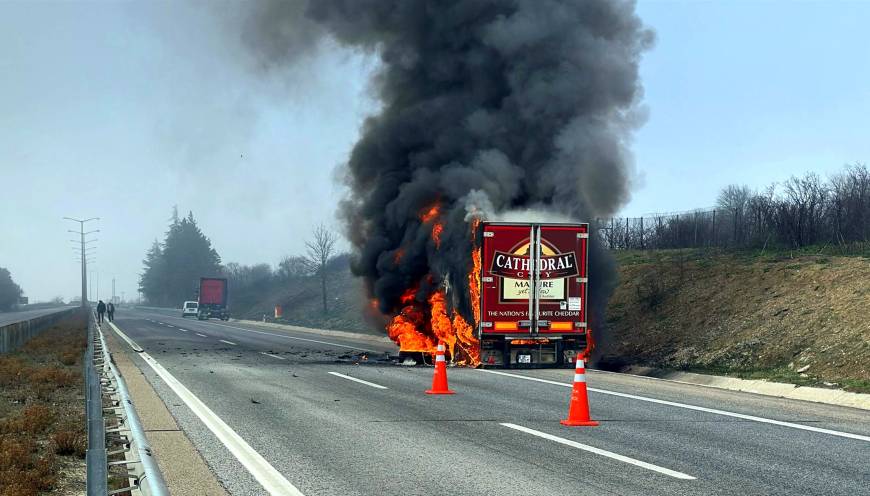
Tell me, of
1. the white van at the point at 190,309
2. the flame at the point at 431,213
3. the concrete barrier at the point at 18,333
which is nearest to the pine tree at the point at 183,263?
the white van at the point at 190,309

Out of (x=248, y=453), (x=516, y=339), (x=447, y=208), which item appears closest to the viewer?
(x=248, y=453)

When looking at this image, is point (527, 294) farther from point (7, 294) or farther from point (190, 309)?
point (7, 294)

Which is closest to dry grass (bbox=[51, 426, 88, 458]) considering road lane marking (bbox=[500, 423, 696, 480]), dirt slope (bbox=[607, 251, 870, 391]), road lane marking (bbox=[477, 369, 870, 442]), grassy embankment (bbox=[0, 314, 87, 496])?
grassy embankment (bbox=[0, 314, 87, 496])

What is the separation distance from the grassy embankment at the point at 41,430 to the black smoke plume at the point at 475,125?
9.26 m

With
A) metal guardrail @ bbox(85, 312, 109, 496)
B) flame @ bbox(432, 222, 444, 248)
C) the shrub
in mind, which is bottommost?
the shrub

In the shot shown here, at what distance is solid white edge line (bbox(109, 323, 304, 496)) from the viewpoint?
283 inches

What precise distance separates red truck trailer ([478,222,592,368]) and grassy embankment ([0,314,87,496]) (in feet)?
29.0

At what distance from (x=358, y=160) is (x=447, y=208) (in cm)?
604

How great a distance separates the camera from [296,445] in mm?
9250

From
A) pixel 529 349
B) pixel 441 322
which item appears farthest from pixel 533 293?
pixel 441 322

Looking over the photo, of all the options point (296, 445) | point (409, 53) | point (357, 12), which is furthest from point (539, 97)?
point (296, 445)

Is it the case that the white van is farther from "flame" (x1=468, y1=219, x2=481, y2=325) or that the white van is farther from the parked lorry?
"flame" (x1=468, y1=219, x2=481, y2=325)

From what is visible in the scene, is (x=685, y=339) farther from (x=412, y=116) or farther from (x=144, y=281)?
(x=144, y=281)

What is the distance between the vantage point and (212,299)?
238 ft
